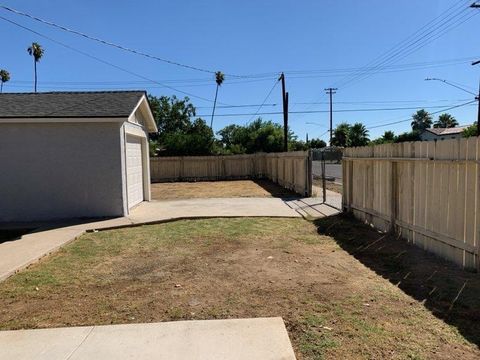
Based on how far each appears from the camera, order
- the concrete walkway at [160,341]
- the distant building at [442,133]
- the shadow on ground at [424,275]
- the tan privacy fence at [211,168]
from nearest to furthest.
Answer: the concrete walkway at [160,341] → the shadow on ground at [424,275] → the tan privacy fence at [211,168] → the distant building at [442,133]

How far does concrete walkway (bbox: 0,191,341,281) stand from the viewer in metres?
7.41

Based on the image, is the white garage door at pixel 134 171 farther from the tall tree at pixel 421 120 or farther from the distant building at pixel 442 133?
the tall tree at pixel 421 120

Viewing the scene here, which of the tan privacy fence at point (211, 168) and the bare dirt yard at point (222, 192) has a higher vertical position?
the tan privacy fence at point (211, 168)

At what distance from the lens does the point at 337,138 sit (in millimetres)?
82062

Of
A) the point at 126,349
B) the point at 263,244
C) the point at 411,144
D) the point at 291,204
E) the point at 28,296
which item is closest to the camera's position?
the point at 126,349

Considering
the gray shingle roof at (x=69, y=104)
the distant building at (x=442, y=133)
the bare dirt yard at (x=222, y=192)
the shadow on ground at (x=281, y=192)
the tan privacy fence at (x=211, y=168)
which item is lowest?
the bare dirt yard at (x=222, y=192)

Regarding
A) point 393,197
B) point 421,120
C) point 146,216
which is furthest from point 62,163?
point 421,120

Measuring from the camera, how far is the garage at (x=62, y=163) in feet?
37.8

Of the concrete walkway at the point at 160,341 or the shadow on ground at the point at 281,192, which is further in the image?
the shadow on ground at the point at 281,192

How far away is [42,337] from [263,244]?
460 cm

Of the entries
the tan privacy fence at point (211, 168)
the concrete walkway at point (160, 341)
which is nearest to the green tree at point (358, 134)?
the tan privacy fence at point (211, 168)

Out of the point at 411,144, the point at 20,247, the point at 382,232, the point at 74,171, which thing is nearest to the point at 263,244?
the point at 382,232

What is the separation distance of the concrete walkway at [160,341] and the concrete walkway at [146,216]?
8.61 feet

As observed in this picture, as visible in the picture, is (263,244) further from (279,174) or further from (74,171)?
(279,174)
